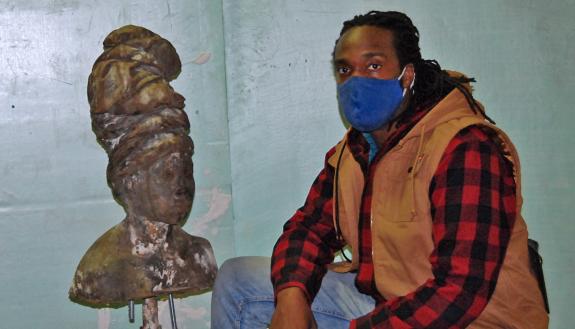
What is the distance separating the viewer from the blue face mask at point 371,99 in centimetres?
190

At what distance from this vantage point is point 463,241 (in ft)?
5.32

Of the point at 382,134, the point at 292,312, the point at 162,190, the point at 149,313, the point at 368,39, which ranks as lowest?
the point at 149,313

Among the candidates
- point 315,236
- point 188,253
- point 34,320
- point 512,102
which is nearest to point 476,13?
point 512,102

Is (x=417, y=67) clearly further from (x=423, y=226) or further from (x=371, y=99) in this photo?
(x=423, y=226)

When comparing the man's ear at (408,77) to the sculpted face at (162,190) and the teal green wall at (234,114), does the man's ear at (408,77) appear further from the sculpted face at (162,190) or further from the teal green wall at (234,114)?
the teal green wall at (234,114)

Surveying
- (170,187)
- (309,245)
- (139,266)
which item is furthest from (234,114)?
(309,245)

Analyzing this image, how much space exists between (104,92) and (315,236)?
761 mm

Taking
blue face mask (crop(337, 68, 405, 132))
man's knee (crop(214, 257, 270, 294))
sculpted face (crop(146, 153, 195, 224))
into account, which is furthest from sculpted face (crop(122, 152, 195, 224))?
blue face mask (crop(337, 68, 405, 132))

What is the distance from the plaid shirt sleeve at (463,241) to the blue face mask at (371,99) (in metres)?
0.26

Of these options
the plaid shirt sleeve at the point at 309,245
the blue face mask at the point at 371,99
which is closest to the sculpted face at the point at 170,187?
the plaid shirt sleeve at the point at 309,245

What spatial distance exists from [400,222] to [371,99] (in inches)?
A: 12.8

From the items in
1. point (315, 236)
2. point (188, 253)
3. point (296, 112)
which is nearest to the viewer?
point (315, 236)

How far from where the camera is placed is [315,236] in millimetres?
2082

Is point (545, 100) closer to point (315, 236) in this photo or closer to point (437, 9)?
point (437, 9)
